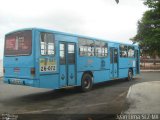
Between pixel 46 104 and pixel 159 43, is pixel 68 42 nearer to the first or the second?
pixel 46 104

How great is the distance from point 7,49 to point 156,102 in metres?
7.02

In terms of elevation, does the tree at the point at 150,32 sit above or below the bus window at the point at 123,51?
above

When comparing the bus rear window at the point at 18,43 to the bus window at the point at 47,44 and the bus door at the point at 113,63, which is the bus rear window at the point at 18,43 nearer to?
the bus window at the point at 47,44

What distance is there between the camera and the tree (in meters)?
33.2

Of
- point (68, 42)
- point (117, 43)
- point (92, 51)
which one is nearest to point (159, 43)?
point (117, 43)

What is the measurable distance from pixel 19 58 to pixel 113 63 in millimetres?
7291

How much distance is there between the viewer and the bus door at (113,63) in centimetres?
1840

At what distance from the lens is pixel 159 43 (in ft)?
109

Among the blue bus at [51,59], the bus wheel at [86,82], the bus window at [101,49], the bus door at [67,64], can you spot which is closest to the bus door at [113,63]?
the bus window at [101,49]

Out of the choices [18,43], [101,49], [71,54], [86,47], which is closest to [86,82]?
[86,47]

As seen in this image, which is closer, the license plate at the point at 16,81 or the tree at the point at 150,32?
the license plate at the point at 16,81

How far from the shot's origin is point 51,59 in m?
13.0

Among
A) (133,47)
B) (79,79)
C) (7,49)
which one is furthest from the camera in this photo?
(133,47)

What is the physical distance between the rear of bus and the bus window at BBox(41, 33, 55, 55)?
0.50 m
